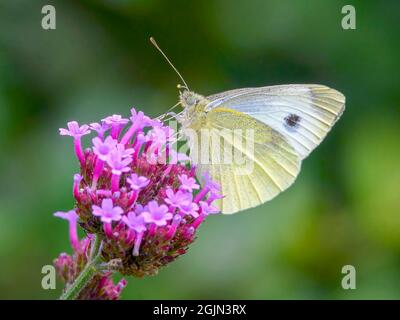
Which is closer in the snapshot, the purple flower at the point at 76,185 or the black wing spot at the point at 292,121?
the purple flower at the point at 76,185

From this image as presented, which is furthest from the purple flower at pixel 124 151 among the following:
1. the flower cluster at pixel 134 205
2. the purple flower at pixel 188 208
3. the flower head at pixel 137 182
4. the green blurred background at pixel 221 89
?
the green blurred background at pixel 221 89

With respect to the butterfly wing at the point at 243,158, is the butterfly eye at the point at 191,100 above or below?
above

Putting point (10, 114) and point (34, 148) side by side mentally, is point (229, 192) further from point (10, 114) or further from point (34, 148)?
point (10, 114)

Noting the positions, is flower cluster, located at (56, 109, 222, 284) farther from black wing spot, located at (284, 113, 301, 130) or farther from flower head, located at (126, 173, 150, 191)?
black wing spot, located at (284, 113, 301, 130)

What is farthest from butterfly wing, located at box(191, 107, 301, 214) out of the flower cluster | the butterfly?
the flower cluster

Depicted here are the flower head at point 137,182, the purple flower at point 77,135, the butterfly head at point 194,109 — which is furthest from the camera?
the butterfly head at point 194,109

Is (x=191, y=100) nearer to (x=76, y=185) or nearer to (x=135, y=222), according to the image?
(x=76, y=185)

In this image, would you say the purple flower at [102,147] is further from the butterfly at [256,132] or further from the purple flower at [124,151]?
the butterfly at [256,132]

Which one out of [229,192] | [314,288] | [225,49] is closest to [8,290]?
[229,192]
